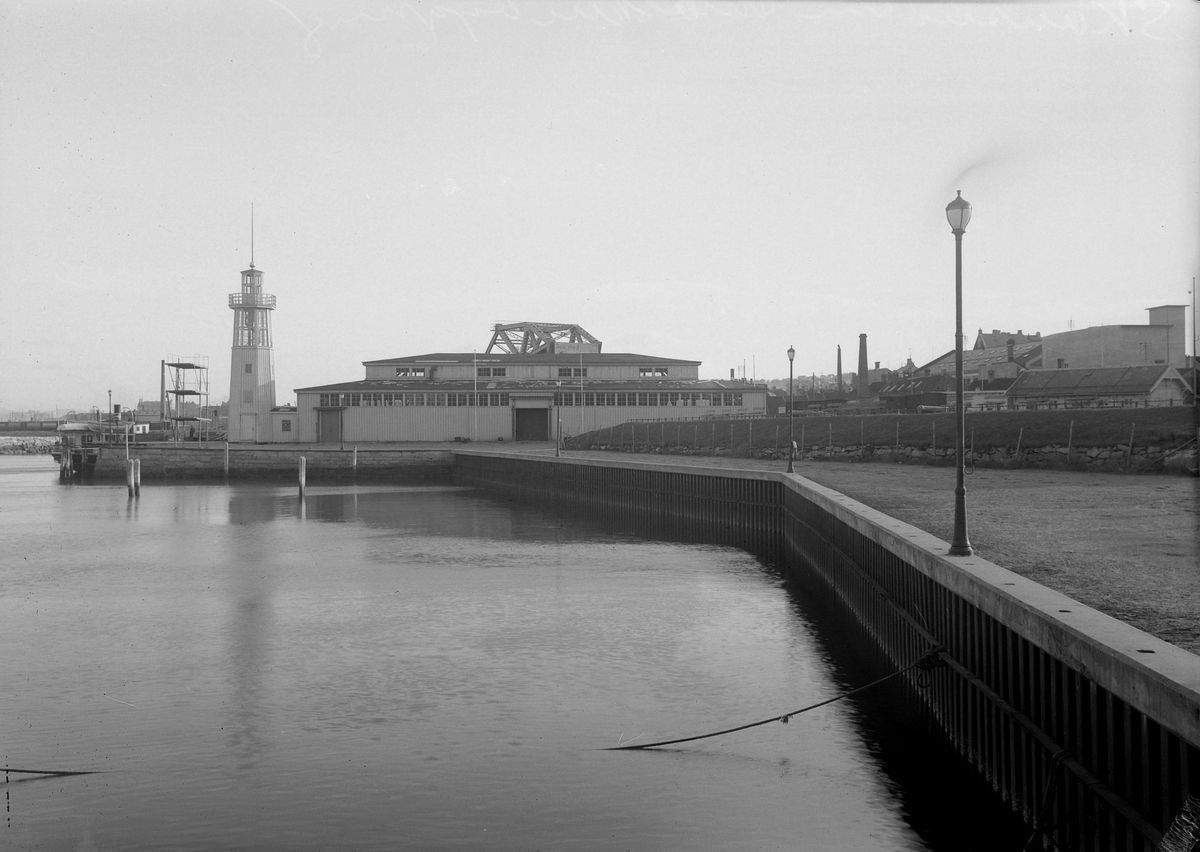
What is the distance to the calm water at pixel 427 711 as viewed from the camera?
13219 mm

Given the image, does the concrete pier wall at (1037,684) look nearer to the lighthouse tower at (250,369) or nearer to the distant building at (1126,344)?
the distant building at (1126,344)

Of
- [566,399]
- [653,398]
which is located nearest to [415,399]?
[566,399]

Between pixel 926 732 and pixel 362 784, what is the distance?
8680 millimetres

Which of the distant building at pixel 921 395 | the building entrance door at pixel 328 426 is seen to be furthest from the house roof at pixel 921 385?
the building entrance door at pixel 328 426

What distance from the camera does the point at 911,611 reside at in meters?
19.0

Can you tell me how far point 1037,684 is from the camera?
11836mm

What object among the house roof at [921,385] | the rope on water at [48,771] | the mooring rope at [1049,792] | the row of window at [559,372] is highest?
the row of window at [559,372]

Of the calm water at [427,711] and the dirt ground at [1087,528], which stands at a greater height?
the dirt ground at [1087,528]

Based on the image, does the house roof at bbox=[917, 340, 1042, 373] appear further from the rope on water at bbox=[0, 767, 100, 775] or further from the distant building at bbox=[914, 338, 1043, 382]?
the rope on water at bbox=[0, 767, 100, 775]

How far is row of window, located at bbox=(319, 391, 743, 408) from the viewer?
102 m

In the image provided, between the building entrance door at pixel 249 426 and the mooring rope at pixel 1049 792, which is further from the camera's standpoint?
the building entrance door at pixel 249 426

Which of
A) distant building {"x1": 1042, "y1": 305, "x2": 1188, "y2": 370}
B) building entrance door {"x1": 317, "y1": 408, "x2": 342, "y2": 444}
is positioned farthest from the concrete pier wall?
building entrance door {"x1": 317, "y1": 408, "x2": 342, "y2": 444}

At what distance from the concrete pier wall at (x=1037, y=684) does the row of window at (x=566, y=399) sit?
74.9 metres

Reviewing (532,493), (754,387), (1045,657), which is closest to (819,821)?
(1045,657)
